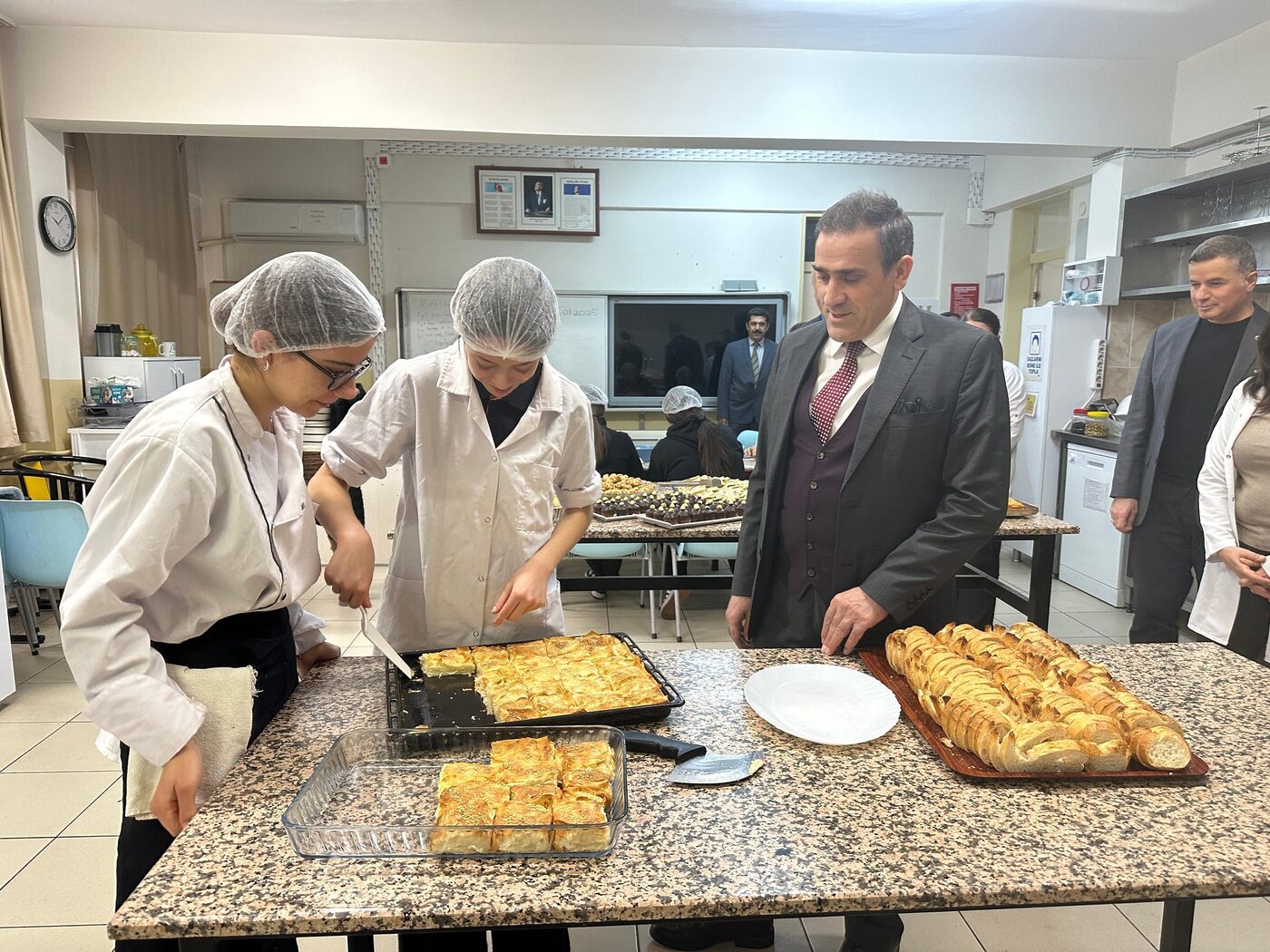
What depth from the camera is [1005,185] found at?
268 inches

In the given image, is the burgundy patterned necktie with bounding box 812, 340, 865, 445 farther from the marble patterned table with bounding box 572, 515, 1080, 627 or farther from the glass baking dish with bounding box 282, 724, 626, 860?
the marble patterned table with bounding box 572, 515, 1080, 627

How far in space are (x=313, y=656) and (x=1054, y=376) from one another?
5318mm

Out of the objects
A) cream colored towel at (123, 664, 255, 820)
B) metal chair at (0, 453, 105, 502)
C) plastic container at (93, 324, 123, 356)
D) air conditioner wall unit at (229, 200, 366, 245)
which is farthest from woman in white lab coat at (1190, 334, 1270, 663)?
air conditioner wall unit at (229, 200, 366, 245)

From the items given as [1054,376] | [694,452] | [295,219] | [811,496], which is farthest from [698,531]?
[295,219]

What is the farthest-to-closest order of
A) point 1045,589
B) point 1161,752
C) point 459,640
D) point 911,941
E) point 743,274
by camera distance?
→ point 743,274 → point 1045,589 → point 911,941 → point 459,640 → point 1161,752

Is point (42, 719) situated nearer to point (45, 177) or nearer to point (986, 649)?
point (45, 177)

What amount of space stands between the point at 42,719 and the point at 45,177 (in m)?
3.16

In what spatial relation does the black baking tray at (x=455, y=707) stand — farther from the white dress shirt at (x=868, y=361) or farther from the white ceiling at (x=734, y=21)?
the white ceiling at (x=734, y=21)

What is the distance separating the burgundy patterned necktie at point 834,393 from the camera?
1.92m

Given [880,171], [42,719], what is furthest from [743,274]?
[42,719]

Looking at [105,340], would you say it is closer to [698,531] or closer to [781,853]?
[698,531]

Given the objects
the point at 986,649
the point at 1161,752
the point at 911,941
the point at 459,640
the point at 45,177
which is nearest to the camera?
the point at 1161,752

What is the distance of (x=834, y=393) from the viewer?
1.93m

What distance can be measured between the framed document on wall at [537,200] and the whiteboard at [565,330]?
Result: 0.62 metres
